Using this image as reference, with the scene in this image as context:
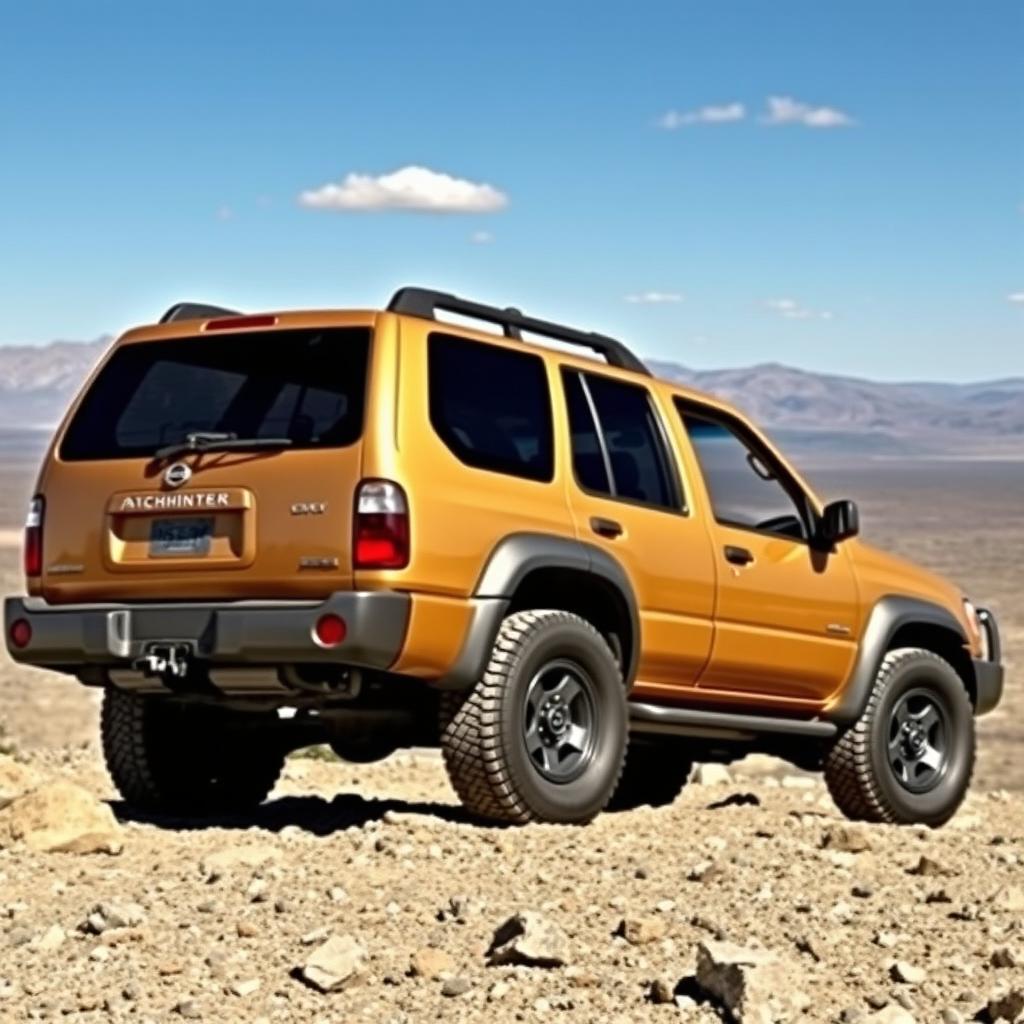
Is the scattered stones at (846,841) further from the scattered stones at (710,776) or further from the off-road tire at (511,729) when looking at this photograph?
the scattered stones at (710,776)

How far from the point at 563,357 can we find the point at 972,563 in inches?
2022

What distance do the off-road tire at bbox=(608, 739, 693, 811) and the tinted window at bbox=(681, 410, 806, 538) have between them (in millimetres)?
1467

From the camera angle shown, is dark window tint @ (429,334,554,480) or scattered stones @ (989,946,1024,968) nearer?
scattered stones @ (989,946,1024,968)

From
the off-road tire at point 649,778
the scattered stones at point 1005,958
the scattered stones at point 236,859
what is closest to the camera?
the scattered stones at point 1005,958

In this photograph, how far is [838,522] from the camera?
9.59 meters

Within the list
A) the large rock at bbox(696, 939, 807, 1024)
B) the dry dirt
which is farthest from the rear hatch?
the large rock at bbox(696, 939, 807, 1024)

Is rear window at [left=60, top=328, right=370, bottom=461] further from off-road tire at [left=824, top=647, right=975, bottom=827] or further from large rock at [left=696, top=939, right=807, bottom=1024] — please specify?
off-road tire at [left=824, top=647, right=975, bottom=827]

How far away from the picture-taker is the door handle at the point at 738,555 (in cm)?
912

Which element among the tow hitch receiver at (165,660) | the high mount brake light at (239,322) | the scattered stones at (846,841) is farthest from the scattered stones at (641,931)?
A: the high mount brake light at (239,322)

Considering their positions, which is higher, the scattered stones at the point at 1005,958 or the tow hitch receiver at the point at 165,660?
the tow hitch receiver at the point at 165,660

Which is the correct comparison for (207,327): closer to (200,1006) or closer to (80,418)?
(80,418)

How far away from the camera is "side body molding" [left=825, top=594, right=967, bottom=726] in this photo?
9789 mm

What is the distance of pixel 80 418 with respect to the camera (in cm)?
838

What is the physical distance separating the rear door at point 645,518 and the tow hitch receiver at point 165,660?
4.98 ft
